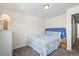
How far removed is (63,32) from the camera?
113 centimetres

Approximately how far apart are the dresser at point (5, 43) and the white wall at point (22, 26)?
0.08 m

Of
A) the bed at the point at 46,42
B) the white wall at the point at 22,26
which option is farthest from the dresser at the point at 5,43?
the bed at the point at 46,42

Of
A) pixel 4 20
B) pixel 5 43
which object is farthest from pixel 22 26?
pixel 5 43

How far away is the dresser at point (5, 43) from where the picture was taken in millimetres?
1049

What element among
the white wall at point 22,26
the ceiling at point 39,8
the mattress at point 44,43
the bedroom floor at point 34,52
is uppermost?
the ceiling at point 39,8

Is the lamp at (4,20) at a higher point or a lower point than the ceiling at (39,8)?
lower

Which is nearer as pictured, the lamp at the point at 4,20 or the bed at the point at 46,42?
the lamp at the point at 4,20

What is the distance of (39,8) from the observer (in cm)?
107

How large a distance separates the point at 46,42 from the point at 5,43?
26.1 inches

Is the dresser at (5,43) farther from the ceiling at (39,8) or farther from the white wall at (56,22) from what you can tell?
the white wall at (56,22)

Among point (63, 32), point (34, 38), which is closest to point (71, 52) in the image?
point (63, 32)

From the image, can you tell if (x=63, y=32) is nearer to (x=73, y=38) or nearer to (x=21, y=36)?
(x=73, y=38)

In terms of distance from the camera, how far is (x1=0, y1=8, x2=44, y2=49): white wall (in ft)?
3.42

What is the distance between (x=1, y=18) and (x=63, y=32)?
99 cm
